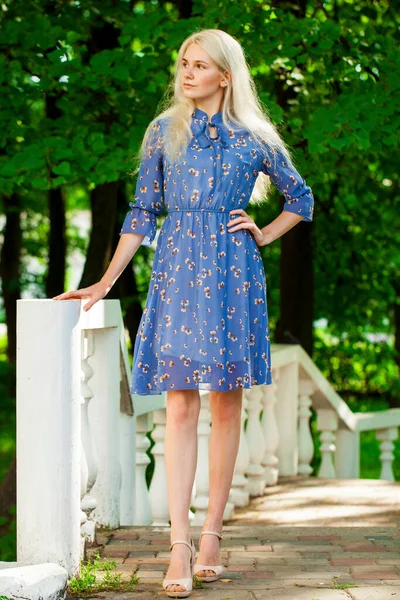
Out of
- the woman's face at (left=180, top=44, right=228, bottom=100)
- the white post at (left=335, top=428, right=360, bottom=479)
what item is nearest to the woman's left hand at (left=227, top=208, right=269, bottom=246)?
the woman's face at (left=180, top=44, right=228, bottom=100)

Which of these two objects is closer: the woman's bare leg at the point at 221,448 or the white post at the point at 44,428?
the white post at the point at 44,428

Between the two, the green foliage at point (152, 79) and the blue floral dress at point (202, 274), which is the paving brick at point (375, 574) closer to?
the blue floral dress at point (202, 274)

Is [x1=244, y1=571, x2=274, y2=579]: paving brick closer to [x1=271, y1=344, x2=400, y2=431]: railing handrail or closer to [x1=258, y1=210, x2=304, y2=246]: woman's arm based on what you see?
[x1=258, y1=210, x2=304, y2=246]: woman's arm

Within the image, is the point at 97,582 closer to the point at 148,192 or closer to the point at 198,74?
the point at 148,192

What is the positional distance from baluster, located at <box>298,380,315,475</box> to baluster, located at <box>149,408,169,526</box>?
1.94 m

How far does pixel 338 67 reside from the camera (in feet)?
20.4

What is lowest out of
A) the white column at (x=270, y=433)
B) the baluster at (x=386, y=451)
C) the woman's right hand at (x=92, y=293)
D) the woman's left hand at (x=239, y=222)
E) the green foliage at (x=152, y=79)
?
the baluster at (x=386, y=451)

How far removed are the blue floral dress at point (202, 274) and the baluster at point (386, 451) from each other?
4.71 meters

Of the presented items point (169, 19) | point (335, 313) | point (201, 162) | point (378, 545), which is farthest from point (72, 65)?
point (335, 313)

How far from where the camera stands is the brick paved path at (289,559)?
3.11m

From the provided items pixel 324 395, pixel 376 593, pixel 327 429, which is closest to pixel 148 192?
pixel 376 593

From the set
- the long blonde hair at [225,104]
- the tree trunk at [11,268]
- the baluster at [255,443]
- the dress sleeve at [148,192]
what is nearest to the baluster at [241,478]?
the baluster at [255,443]

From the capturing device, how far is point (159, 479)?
16.5ft

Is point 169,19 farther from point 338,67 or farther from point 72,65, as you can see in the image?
point 338,67
